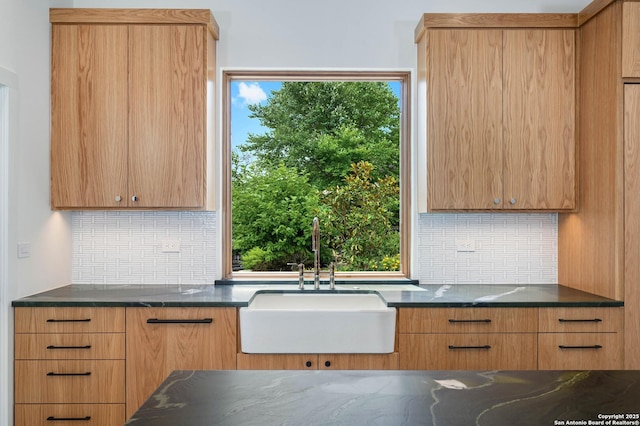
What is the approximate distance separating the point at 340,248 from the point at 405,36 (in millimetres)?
1443

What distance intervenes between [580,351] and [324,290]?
1.40 metres

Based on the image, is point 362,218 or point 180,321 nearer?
point 180,321

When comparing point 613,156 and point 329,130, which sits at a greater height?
point 329,130

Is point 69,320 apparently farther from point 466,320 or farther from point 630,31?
point 630,31

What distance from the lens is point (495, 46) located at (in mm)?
3178

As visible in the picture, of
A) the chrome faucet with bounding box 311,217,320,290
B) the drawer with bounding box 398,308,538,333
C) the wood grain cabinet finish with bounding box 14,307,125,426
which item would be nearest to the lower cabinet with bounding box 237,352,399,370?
the drawer with bounding box 398,308,538,333

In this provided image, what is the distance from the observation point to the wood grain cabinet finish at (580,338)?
2812mm

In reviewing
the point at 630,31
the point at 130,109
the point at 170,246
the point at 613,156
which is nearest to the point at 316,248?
the point at 170,246

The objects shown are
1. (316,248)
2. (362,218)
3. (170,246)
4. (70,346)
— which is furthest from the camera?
(362,218)

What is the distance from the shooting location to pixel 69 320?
2775 millimetres

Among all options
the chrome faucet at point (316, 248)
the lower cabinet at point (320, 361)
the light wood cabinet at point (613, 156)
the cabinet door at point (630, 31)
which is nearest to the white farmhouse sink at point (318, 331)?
the lower cabinet at point (320, 361)

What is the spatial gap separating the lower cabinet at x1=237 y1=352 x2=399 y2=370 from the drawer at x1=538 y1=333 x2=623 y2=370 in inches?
30.6

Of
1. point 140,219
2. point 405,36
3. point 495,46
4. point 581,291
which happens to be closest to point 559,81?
point 495,46

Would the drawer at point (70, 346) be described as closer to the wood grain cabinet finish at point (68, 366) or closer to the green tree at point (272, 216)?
the wood grain cabinet finish at point (68, 366)
